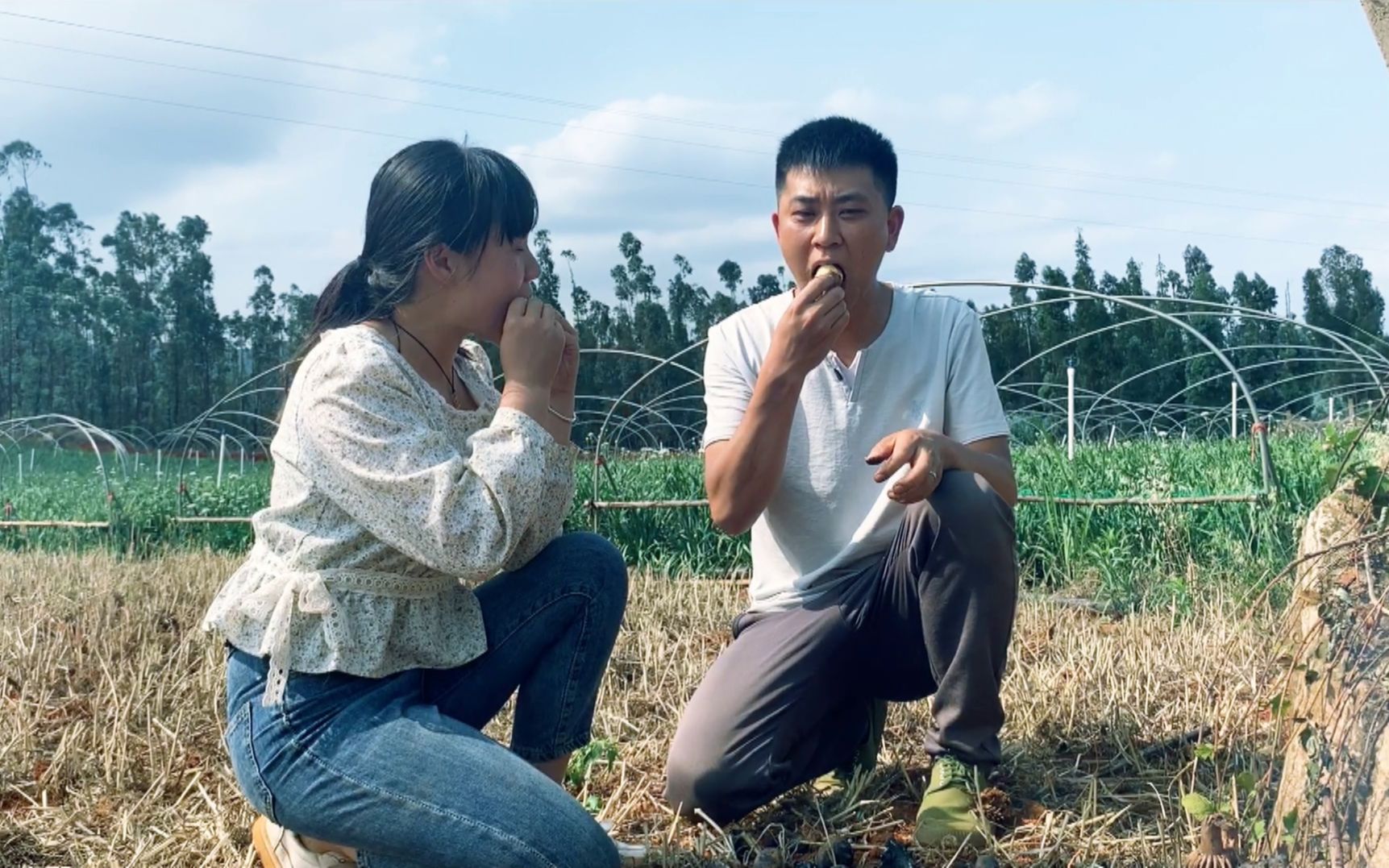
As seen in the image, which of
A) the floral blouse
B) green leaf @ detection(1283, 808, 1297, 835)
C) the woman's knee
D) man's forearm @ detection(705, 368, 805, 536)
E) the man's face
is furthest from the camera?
the man's face

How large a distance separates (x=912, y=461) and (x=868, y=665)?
52 cm

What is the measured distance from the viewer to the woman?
5.64ft

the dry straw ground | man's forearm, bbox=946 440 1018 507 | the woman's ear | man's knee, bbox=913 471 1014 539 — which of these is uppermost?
the woman's ear

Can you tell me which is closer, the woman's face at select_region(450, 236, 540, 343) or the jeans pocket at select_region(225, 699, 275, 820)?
the jeans pocket at select_region(225, 699, 275, 820)

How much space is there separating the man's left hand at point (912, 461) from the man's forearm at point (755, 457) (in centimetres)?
20

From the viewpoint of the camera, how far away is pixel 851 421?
8.04 feet

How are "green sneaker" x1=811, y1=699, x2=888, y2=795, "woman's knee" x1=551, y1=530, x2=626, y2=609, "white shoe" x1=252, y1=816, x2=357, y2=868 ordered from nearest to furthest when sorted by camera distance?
"white shoe" x1=252, y1=816, x2=357, y2=868
"woman's knee" x1=551, y1=530, x2=626, y2=609
"green sneaker" x1=811, y1=699, x2=888, y2=795

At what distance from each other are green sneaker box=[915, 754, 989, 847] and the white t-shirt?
42 cm

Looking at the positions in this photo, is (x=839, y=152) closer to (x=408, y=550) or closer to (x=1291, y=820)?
(x=408, y=550)

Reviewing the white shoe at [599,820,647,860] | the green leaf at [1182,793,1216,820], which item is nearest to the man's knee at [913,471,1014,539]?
the green leaf at [1182,793,1216,820]

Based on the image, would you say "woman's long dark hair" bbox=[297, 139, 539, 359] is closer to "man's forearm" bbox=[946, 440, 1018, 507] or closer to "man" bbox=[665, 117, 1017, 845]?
"man" bbox=[665, 117, 1017, 845]

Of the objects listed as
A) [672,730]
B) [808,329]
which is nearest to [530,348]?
[808,329]

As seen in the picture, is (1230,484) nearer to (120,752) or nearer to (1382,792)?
(1382,792)

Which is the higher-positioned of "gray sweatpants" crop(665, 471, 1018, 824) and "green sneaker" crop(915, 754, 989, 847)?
"gray sweatpants" crop(665, 471, 1018, 824)
